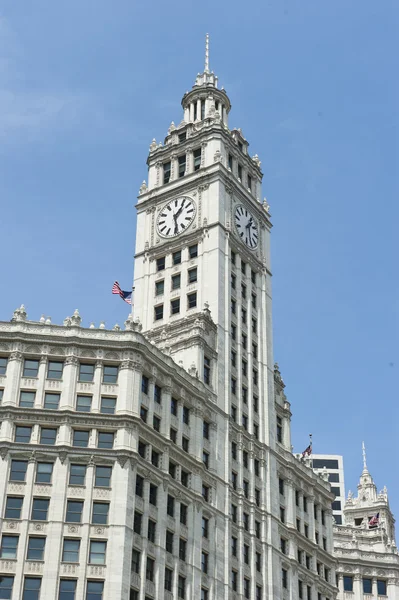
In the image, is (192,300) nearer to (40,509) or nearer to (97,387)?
(97,387)

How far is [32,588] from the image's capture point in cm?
9306

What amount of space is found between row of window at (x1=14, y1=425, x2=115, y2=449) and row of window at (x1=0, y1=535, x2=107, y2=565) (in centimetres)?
914

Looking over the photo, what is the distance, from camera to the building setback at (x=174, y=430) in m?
96.6

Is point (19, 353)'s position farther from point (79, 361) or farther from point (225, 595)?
point (225, 595)

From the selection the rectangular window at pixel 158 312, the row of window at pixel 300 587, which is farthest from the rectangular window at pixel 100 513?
the rectangular window at pixel 158 312

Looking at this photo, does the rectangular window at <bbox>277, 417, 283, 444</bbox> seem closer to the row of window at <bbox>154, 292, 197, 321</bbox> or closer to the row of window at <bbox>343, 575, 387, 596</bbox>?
the row of window at <bbox>154, 292, 197, 321</bbox>

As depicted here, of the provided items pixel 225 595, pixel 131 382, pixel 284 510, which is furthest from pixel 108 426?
pixel 284 510

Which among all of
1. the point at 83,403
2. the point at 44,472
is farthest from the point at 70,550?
the point at 83,403

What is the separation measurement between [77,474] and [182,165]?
5055 cm

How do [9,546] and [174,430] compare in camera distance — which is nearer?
[9,546]

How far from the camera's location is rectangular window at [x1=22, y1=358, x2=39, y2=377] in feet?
344

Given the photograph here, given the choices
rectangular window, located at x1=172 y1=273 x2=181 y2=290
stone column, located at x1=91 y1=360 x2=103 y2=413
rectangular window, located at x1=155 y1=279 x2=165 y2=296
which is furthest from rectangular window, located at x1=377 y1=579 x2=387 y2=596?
stone column, located at x1=91 y1=360 x2=103 y2=413

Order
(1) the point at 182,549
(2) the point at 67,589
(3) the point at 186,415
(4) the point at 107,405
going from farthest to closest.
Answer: (3) the point at 186,415
(4) the point at 107,405
(1) the point at 182,549
(2) the point at 67,589

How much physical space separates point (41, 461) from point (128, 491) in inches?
322
